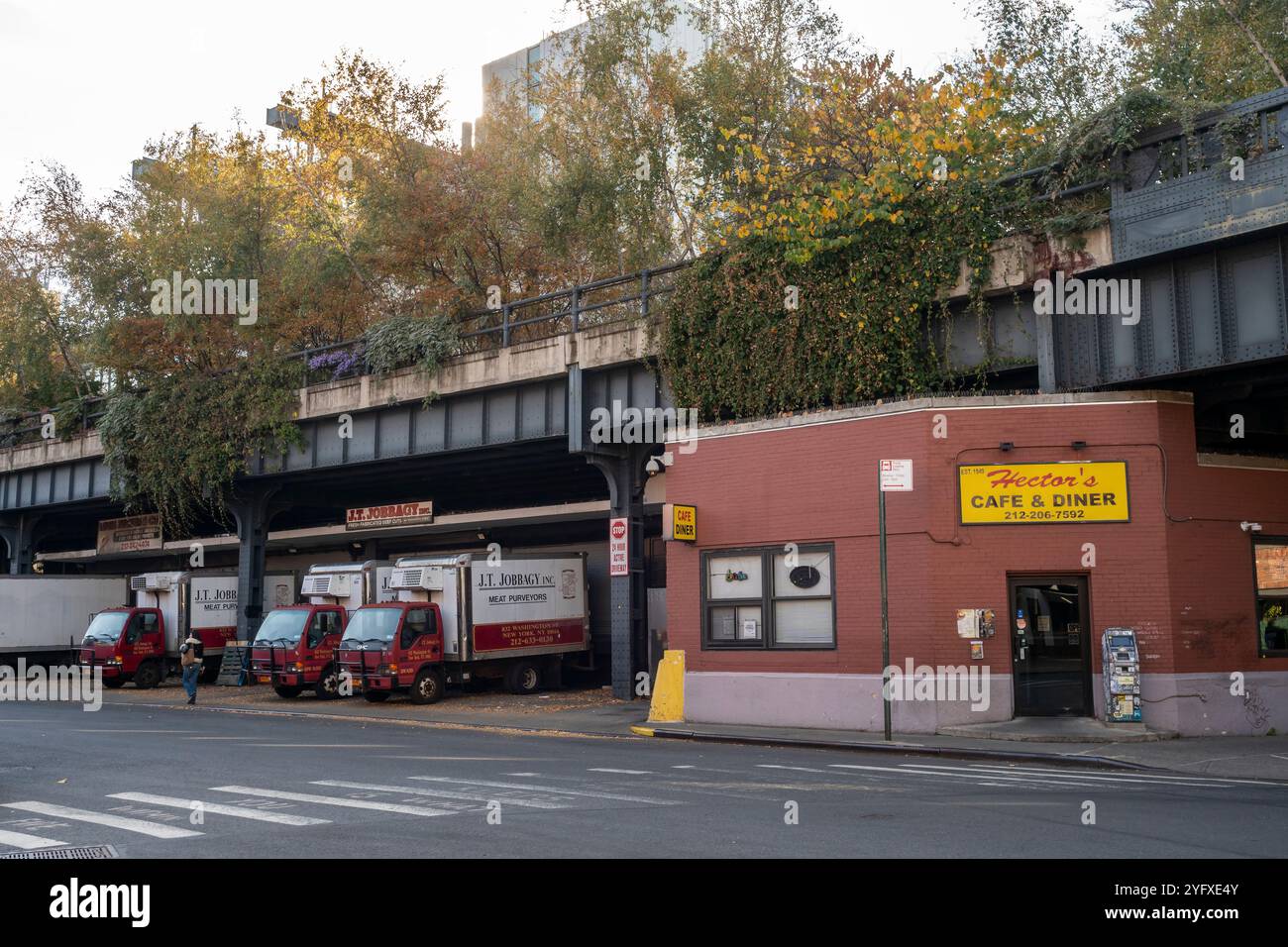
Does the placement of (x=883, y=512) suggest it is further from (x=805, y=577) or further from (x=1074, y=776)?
(x=1074, y=776)

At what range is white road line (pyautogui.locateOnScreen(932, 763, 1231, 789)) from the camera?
46.4 ft

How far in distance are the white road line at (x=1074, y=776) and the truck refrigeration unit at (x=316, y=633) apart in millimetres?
18624

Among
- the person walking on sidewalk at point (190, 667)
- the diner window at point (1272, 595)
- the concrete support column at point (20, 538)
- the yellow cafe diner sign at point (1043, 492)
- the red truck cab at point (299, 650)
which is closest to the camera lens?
the yellow cafe diner sign at point (1043, 492)

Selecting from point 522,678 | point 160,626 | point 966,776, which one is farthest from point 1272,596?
point 160,626

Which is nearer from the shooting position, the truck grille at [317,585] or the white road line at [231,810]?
the white road line at [231,810]

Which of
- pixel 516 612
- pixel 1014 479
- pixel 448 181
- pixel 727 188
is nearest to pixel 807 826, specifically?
pixel 1014 479

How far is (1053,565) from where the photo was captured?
19.8m

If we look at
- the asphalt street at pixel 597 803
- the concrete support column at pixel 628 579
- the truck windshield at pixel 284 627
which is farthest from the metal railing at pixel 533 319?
the asphalt street at pixel 597 803

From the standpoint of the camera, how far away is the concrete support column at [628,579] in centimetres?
2825

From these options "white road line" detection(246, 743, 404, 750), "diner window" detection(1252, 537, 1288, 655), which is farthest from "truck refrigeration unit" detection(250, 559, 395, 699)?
"diner window" detection(1252, 537, 1288, 655)

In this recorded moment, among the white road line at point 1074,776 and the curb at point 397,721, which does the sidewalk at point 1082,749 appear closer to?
the white road line at point 1074,776

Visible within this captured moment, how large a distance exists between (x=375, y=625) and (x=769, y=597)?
11.5 metres

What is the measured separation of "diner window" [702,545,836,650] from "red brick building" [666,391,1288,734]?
0.19m

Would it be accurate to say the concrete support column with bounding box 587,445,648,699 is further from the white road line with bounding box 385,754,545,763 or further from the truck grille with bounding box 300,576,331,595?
the white road line with bounding box 385,754,545,763
